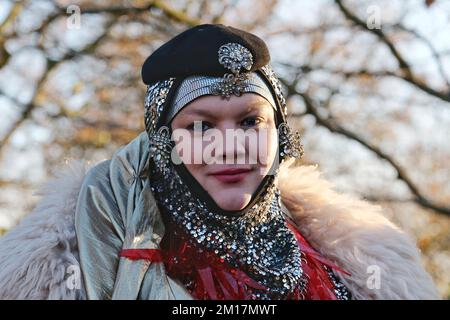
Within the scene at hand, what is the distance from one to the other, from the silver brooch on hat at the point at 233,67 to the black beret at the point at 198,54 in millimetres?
14

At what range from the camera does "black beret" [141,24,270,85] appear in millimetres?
2195

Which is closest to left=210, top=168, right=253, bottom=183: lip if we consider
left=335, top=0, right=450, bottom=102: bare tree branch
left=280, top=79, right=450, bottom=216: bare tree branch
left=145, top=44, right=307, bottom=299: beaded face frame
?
left=145, top=44, right=307, bottom=299: beaded face frame

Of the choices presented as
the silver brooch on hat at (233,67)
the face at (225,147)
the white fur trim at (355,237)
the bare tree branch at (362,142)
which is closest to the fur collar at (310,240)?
the white fur trim at (355,237)

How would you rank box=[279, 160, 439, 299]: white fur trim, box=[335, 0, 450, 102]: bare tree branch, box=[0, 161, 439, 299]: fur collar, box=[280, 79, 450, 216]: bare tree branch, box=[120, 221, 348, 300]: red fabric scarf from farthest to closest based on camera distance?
box=[280, 79, 450, 216]: bare tree branch < box=[335, 0, 450, 102]: bare tree branch < box=[279, 160, 439, 299]: white fur trim < box=[120, 221, 348, 300]: red fabric scarf < box=[0, 161, 439, 299]: fur collar

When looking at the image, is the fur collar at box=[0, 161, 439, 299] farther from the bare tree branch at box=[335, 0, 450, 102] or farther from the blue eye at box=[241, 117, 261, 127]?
the bare tree branch at box=[335, 0, 450, 102]

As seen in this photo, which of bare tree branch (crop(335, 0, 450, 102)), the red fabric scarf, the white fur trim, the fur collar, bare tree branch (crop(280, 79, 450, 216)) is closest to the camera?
the fur collar

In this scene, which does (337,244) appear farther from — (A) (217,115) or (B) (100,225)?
(B) (100,225)

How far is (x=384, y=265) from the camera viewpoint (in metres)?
2.38

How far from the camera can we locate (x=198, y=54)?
2.21 metres

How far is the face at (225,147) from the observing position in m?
2.10

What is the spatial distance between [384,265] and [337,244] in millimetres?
164

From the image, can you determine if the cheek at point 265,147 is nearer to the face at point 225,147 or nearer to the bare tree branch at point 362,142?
the face at point 225,147

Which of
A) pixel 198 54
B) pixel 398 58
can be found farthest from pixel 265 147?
pixel 398 58

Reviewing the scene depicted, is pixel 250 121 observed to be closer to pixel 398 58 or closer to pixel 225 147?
pixel 225 147
